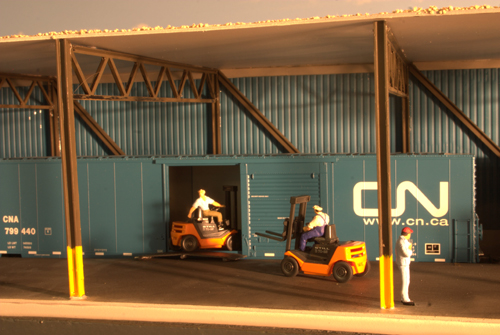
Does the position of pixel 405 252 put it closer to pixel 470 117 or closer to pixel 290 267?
pixel 290 267

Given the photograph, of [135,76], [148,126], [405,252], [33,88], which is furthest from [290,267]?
[33,88]

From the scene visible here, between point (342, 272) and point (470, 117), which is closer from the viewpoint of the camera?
point (342, 272)

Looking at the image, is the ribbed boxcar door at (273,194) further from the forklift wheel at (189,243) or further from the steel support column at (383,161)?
the steel support column at (383,161)


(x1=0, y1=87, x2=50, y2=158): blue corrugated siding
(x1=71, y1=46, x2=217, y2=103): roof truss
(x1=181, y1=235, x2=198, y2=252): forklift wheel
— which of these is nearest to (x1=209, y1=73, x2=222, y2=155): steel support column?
(x1=71, y1=46, x2=217, y2=103): roof truss

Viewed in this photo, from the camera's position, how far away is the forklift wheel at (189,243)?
1189cm

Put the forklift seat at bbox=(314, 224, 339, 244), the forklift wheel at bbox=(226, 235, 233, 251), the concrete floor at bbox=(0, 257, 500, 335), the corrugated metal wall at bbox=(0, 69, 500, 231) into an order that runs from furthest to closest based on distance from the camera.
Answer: the corrugated metal wall at bbox=(0, 69, 500, 231) → the forklift wheel at bbox=(226, 235, 233, 251) → the forklift seat at bbox=(314, 224, 339, 244) → the concrete floor at bbox=(0, 257, 500, 335)

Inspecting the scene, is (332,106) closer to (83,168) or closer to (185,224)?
(185,224)

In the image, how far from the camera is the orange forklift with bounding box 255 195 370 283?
940 centimetres

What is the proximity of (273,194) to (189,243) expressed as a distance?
2539 millimetres

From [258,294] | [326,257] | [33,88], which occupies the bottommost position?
[258,294]

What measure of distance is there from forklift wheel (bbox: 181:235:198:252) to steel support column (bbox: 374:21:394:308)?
17.6 feet

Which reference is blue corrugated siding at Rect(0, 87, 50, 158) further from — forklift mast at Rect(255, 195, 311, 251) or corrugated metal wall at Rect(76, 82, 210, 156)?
forklift mast at Rect(255, 195, 311, 251)

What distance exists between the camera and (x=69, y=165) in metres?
8.85

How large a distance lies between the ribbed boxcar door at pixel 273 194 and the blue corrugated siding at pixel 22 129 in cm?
916
